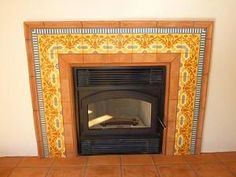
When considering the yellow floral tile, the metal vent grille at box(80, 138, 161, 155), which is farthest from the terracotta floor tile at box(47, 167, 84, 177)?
the yellow floral tile

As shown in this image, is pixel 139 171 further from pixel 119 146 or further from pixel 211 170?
pixel 211 170

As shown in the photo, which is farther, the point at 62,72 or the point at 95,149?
the point at 95,149

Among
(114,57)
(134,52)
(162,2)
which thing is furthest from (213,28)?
(114,57)

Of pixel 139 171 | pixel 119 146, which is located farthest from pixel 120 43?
pixel 139 171

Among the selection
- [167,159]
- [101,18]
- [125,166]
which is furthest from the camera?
[167,159]

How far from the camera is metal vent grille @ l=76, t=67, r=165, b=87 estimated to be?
69.1 inches

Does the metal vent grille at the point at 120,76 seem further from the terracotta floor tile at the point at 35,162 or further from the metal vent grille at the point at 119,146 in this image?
the terracotta floor tile at the point at 35,162

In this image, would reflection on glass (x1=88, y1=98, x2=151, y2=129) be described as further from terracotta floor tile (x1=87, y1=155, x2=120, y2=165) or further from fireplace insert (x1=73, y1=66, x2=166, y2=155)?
terracotta floor tile (x1=87, y1=155, x2=120, y2=165)

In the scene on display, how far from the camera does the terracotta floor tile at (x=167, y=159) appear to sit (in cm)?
182

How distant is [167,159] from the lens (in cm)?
187

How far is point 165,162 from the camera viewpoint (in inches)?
71.8

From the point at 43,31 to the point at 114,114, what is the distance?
0.85 metres

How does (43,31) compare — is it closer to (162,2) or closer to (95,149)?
(162,2)

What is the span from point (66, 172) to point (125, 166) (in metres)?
0.44
